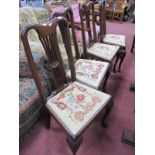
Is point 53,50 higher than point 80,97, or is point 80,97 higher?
point 53,50

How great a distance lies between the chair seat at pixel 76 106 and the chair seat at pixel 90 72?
120mm

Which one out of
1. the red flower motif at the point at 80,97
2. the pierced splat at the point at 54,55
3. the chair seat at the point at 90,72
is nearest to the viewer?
the pierced splat at the point at 54,55

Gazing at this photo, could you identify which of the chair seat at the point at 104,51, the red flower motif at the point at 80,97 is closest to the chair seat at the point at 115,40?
the chair seat at the point at 104,51

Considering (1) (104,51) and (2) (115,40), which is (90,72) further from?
(2) (115,40)

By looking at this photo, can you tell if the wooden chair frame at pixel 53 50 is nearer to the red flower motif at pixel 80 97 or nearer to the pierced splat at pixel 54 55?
the pierced splat at pixel 54 55

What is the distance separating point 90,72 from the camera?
1.56 metres

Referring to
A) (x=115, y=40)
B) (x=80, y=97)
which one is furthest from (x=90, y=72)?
(x=115, y=40)

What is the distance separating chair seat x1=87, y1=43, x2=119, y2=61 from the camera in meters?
1.87

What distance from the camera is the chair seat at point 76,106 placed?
1.06 meters

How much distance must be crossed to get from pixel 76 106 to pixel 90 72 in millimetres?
503
